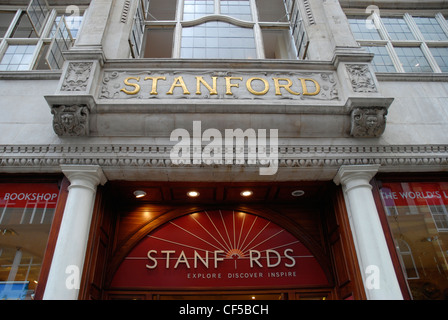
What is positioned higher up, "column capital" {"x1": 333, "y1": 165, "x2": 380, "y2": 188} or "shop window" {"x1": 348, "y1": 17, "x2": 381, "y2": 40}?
"shop window" {"x1": 348, "y1": 17, "x2": 381, "y2": 40}

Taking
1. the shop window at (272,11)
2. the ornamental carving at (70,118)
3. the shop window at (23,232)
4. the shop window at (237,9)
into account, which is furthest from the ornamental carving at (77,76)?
the shop window at (272,11)

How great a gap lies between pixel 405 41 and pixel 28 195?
8982 millimetres

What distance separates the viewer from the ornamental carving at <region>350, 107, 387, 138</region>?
550cm

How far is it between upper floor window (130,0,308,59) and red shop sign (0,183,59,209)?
351cm

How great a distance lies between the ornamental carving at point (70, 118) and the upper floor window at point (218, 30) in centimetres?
246

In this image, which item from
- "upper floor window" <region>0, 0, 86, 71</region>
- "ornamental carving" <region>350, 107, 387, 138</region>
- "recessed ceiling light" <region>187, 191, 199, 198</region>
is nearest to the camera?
"ornamental carving" <region>350, 107, 387, 138</region>

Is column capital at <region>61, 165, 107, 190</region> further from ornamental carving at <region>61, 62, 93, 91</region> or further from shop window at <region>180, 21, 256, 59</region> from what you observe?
shop window at <region>180, 21, 256, 59</region>

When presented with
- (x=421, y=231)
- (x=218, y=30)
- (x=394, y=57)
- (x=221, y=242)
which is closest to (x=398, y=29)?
(x=394, y=57)

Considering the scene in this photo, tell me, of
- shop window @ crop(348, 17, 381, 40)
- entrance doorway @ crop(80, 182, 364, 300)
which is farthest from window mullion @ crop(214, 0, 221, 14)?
entrance doorway @ crop(80, 182, 364, 300)

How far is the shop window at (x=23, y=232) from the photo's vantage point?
4875 mm

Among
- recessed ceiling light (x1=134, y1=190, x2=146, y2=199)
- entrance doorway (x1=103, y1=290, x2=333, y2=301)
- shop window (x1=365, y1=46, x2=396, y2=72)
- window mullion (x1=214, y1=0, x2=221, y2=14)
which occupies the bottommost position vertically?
entrance doorway (x1=103, y1=290, x2=333, y2=301)

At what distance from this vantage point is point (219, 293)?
5.95m

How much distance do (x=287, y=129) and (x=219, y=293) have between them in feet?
10.6

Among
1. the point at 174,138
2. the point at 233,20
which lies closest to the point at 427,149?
the point at 174,138
